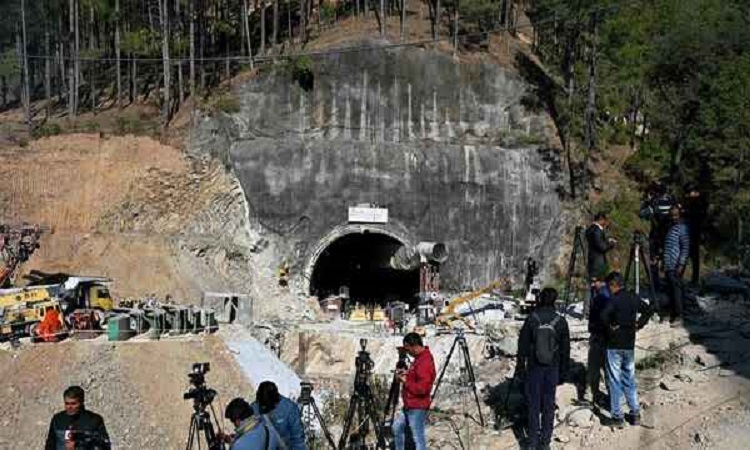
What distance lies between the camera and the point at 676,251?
13.3m

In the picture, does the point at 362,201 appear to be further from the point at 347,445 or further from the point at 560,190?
the point at 347,445

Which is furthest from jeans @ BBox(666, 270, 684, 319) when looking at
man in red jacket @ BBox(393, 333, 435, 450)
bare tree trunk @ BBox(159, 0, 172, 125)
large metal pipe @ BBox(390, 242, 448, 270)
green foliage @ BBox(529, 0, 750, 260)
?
bare tree trunk @ BBox(159, 0, 172, 125)

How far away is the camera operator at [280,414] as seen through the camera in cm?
768

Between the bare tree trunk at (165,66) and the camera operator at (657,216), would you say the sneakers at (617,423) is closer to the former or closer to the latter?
the camera operator at (657,216)

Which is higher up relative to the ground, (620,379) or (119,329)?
(620,379)

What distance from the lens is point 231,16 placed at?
144ft

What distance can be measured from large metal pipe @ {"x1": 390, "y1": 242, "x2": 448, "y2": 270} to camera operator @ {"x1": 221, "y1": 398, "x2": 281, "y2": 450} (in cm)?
2180

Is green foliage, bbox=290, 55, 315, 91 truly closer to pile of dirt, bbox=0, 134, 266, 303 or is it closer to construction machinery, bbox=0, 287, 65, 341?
pile of dirt, bbox=0, 134, 266, 303

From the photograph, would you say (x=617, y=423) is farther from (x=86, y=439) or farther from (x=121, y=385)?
(x=121, y=385)

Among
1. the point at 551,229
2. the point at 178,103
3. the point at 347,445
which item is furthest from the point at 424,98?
the point at 347,445

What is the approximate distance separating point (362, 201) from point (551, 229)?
24.2ft

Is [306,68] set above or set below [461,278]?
above

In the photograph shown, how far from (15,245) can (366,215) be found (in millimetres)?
11889

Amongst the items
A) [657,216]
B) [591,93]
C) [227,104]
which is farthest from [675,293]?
[227,104]
